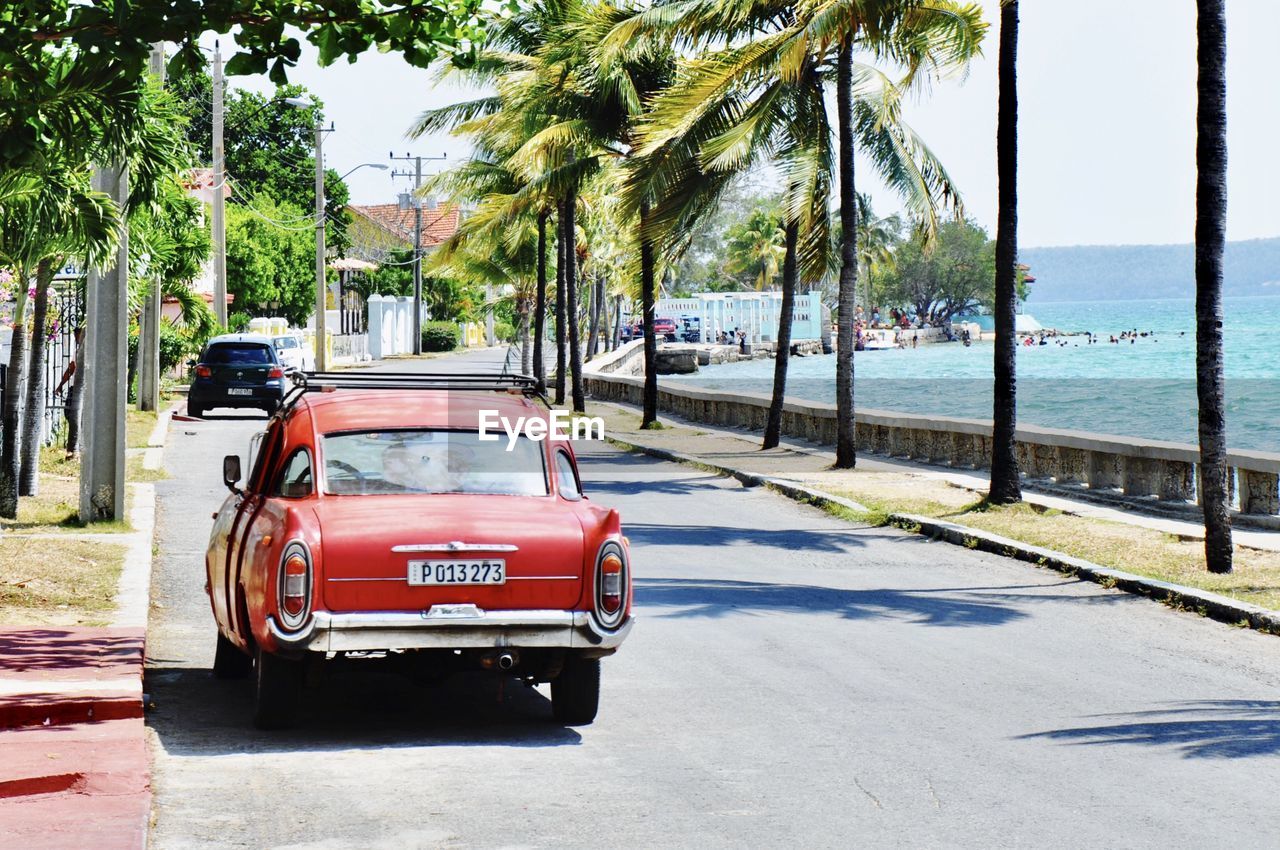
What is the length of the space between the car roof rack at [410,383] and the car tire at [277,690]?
5.56 feet

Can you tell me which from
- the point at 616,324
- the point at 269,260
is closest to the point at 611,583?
the point at 269,260

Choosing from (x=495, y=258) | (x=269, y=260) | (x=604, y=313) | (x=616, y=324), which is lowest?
(x=616, y=324)

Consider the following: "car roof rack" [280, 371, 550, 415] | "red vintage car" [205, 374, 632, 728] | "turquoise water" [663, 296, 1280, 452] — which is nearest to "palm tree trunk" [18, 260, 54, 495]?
"car roof rack" [280, 371, 550, 415]

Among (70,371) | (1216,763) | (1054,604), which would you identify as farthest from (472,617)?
(70,371)

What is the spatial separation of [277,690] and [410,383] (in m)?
2.06

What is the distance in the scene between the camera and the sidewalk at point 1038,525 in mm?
14156

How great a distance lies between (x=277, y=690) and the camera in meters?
8.66

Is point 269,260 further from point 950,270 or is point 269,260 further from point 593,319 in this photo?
point 950,270

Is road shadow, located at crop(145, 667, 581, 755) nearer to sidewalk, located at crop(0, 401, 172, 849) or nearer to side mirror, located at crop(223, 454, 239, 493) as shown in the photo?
sidewalk, located at crop(0, 401, 172, 849)

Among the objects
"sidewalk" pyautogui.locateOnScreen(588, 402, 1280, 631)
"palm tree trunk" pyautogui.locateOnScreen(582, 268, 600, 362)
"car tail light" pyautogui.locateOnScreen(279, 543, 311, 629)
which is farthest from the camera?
"palm tree trunk" pyautogui.locateOnScreen(582, 268, 600, 362)

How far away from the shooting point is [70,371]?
28.1m

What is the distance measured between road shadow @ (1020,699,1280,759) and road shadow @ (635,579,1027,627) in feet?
10.7

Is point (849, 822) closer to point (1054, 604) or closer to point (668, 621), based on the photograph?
point (668, 621)

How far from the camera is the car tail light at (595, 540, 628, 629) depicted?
855cm
